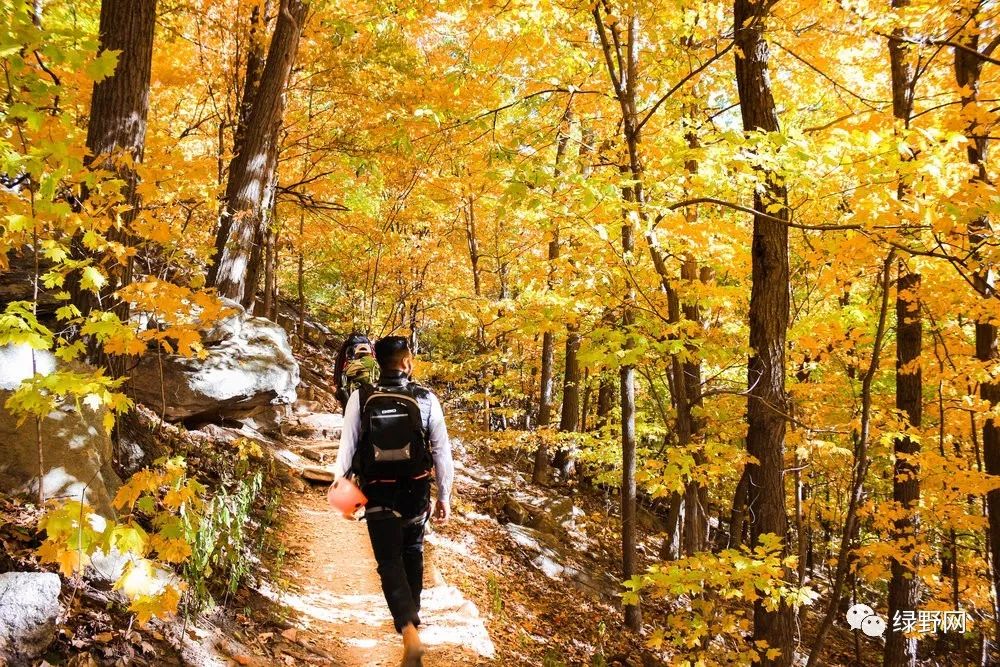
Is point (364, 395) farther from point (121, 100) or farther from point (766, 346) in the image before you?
point (121, 100)

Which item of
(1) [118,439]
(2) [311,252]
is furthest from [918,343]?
(2) [311,252]

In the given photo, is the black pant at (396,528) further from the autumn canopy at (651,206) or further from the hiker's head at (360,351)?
the hiker's head at (360,351)

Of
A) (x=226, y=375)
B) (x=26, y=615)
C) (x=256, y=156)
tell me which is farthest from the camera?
(x=256, y=156)

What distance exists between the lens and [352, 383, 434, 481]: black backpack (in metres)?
3.76

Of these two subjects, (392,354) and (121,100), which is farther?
(121,100)

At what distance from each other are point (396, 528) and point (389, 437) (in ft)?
2.00

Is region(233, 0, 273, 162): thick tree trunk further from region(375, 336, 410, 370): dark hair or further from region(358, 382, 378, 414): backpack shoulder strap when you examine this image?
region(358, 382, 378, 414): backpack shoulder strap

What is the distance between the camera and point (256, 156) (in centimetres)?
913

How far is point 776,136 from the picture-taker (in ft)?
14.0

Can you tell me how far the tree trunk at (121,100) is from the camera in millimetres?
5180

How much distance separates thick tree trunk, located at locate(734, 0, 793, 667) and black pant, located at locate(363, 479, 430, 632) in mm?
3166

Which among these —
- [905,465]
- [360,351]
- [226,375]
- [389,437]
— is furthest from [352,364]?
[905,465]

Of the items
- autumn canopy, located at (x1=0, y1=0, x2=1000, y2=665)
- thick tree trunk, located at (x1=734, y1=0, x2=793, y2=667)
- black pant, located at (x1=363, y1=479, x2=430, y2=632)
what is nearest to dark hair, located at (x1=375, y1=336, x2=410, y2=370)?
black pant, located at (x1=363, y1=479, x2=430, y2=632)

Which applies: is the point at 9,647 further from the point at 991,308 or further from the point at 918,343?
the point at 918,343
